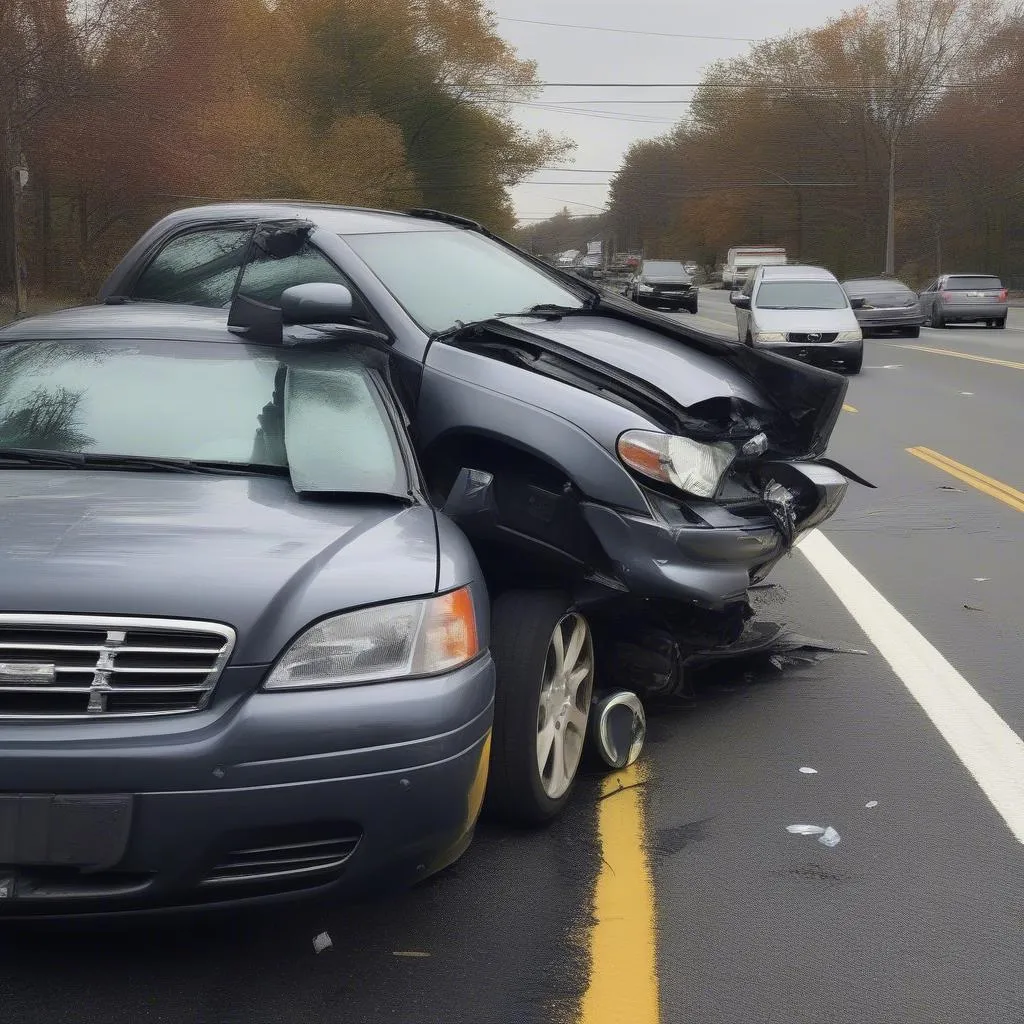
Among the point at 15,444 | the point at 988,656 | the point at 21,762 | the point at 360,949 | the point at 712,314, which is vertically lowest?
the point at 712,314

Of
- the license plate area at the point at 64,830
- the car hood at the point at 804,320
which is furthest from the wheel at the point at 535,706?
the car hood at the point at 804,320

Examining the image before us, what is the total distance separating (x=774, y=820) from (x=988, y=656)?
2.39 m

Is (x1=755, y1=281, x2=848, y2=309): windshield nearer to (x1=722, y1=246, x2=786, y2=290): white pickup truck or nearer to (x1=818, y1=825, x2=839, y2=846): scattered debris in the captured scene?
(x1=818, y1=825, x2=839, y2=846): scattered debris

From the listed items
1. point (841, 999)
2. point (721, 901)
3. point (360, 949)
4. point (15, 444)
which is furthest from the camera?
point (15, 444)

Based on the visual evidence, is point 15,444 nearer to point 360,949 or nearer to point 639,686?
point 360,949

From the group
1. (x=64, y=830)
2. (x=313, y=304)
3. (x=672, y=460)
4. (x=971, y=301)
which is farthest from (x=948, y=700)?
(x=971, y=301)

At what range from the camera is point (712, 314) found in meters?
51.4

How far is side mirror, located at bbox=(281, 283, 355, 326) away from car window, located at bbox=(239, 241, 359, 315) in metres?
0.93

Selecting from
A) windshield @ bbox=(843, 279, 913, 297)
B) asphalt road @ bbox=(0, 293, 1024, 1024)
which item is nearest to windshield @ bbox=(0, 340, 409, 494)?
asphalt road @ bbox=(0, 293, 1024, 1024)

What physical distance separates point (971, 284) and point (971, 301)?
674 millimetres

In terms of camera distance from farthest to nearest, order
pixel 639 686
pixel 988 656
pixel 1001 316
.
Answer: pixel 1001 316 → pixel 988 656 → pixel 639 686

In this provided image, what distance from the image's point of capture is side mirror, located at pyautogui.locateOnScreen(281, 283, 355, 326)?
510 centimetres

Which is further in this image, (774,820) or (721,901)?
(774,820)

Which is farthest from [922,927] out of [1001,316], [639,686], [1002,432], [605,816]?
[1001,316]
